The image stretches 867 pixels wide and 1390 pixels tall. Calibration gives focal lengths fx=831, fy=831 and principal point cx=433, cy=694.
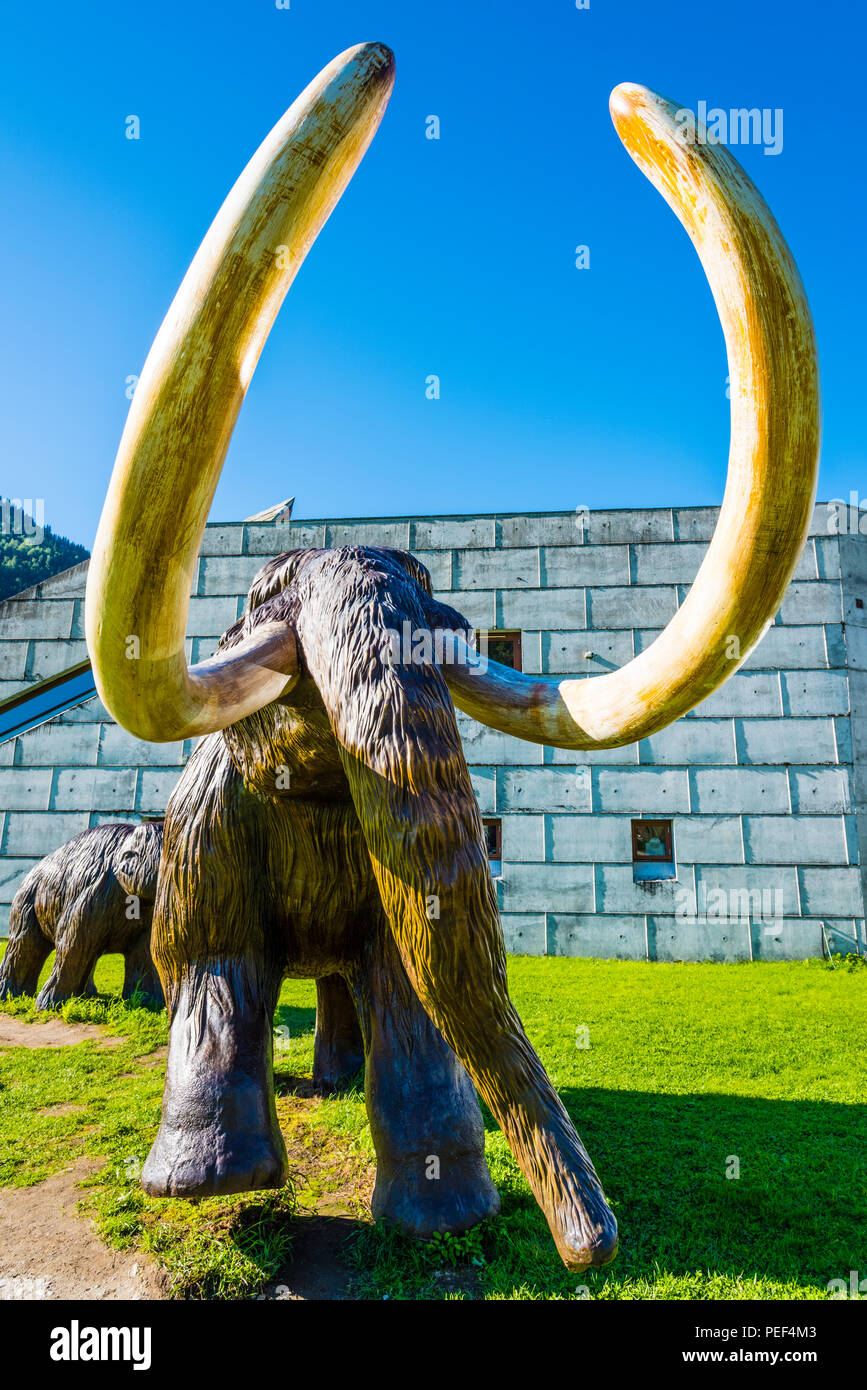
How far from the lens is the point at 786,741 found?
888 centimetres

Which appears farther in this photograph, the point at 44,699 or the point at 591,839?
the point at 44,699

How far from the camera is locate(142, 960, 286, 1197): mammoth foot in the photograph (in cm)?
249

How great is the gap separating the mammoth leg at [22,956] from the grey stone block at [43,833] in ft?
10.7

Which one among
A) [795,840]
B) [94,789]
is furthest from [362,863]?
[94,789]

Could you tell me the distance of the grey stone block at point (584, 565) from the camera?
9516 millimetres

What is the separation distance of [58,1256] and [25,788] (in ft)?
27.1

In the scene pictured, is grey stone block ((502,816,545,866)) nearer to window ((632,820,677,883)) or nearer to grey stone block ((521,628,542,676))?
window ((632,820,677,883))

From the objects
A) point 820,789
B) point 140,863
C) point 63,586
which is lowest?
point 140,863

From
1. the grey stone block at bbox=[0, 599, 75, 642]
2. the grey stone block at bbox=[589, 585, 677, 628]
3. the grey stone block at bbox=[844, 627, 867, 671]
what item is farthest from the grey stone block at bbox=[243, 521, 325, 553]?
the grey stone block at bbox=[844, 627, 867, 671]

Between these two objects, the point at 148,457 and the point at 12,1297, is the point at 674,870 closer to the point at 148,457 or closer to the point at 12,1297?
the point at 12,1297

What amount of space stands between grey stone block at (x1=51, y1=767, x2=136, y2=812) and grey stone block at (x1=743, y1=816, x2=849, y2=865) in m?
7.01

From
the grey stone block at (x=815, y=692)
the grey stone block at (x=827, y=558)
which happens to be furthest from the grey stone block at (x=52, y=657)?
the grey stone block at (x=827, y=558)

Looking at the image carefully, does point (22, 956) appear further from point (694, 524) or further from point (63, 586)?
point (694, 524)

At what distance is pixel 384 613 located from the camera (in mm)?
2189
